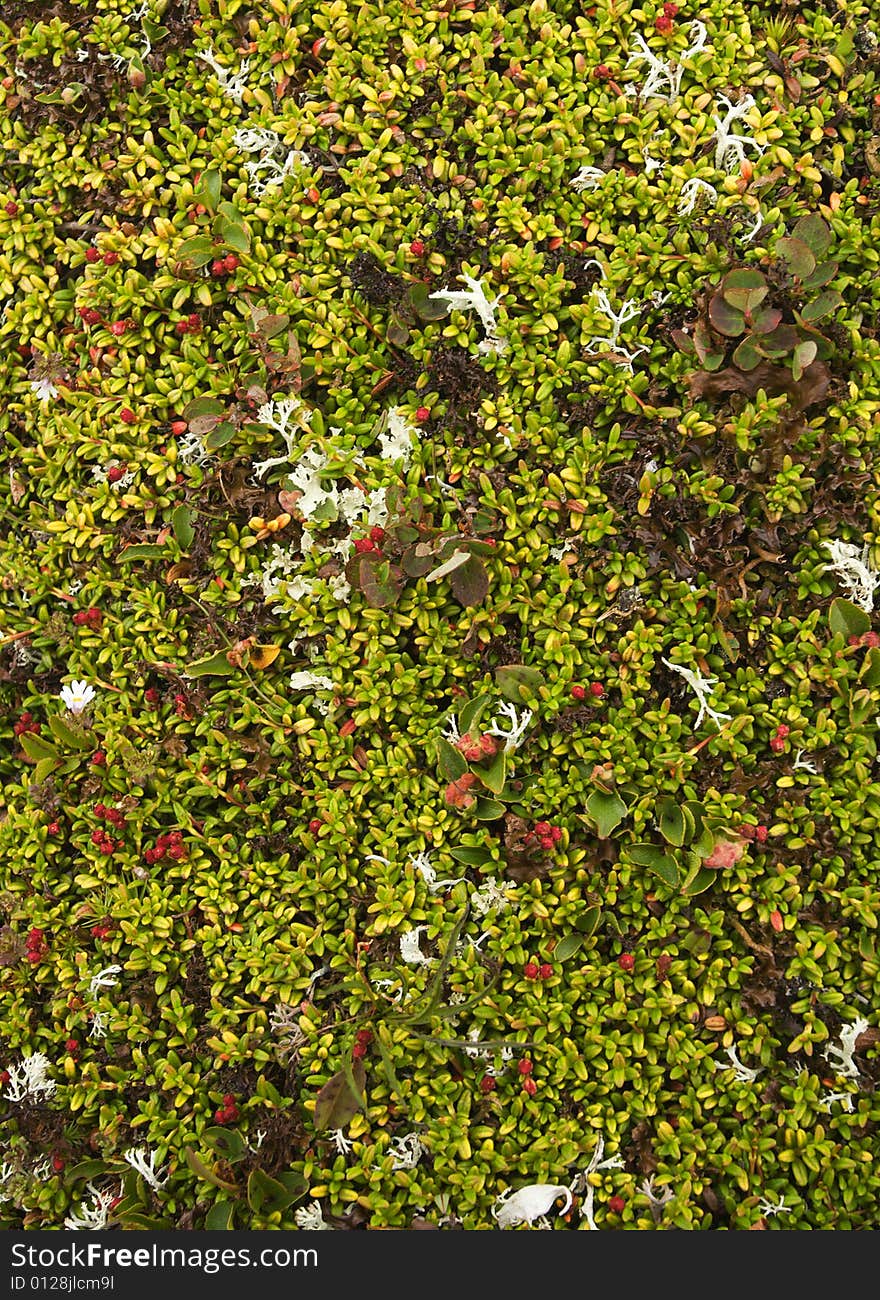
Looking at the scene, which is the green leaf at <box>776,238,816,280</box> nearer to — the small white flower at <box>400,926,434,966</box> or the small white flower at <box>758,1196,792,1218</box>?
the small white flower at <box>400,926,434,966</box>

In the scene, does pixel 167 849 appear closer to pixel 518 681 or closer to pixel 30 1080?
pixel 30 1080

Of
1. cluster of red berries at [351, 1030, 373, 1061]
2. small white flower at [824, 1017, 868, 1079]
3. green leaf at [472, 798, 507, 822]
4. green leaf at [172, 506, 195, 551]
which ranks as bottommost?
cluster of red berries at [351, 1030, 373, 1061]

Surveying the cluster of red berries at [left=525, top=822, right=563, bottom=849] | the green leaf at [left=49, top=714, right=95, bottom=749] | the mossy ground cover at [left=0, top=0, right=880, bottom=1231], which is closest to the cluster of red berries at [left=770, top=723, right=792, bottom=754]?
the mossy ground cover at [left=0, top=0, right=880, bottom=1231]

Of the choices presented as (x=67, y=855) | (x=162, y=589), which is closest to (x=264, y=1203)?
(x=67, y=855)

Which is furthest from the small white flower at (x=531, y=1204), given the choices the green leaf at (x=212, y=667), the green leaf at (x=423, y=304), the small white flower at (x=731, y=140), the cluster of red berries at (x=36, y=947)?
the small white flower at (x=731, y=140)

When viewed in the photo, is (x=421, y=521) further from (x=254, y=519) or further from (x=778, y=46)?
(x=778, y=46)

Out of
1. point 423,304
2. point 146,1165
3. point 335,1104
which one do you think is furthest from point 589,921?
point 423,304
